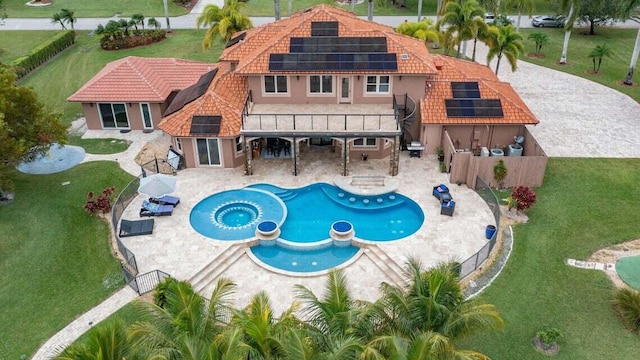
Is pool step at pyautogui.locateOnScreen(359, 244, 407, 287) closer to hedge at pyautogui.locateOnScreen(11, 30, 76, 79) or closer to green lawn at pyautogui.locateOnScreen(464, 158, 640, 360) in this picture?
green lawn at pyautogui.locateOnScreen(464, 158, 640, 360)

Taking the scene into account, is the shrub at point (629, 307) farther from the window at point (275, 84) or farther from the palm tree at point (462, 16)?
the palm tree at point (462, 16)

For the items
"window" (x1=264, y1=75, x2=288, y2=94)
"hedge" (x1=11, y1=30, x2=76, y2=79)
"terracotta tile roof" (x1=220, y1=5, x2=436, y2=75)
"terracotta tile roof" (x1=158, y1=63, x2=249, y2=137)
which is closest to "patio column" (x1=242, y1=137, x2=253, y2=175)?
"terracotta tile roof" (x1=158, y1=63, x2=249, y2=137)

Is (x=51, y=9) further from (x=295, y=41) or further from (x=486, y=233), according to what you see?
(x=486, y=233)

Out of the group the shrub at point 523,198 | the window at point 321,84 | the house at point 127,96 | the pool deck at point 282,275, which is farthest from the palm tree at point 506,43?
the house at point 127,96

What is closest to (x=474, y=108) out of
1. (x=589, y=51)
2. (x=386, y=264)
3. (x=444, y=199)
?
(x=444, y=199)

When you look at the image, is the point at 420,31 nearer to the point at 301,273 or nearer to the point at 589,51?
the point at 589,51

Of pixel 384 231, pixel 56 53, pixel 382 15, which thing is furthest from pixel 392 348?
pixel 382 15
